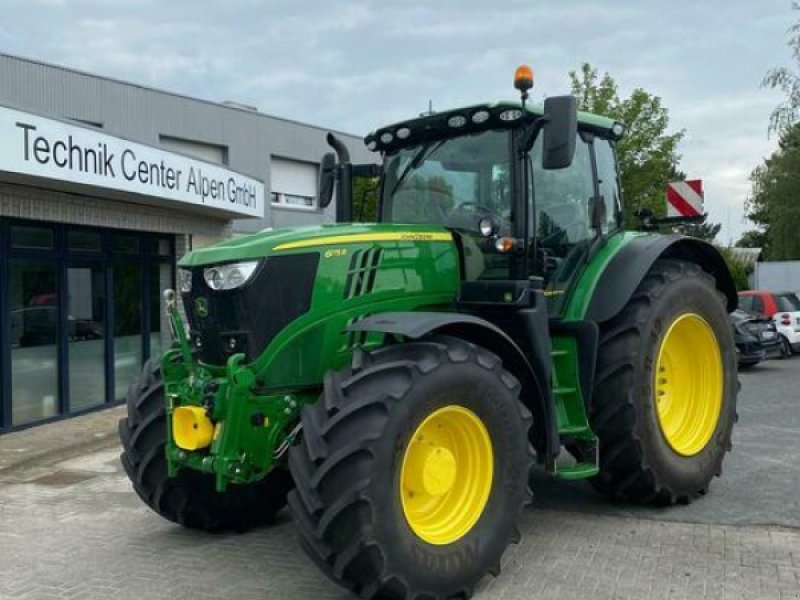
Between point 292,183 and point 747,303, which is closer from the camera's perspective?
point 747,303

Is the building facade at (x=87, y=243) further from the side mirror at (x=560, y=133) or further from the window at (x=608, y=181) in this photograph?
the side mirror at (x=560, y=133)

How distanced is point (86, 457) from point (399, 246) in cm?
514

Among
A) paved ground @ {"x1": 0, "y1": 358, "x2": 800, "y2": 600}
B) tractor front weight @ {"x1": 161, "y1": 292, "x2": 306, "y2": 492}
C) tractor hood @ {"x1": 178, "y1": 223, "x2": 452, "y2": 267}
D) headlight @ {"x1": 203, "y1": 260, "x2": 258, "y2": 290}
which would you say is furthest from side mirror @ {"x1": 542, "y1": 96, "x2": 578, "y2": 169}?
paved ground @ {"x1": 0, "y1": 358, "x2": 800, "y2": 600}

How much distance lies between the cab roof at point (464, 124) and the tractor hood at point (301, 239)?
2.66ft

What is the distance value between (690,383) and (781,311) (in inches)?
494

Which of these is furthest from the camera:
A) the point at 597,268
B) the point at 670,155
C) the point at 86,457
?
the point at 670,155

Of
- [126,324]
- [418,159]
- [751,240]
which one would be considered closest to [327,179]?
[418,159]

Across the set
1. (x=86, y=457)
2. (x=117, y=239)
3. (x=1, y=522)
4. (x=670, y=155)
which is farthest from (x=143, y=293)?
(x=670, y=155)

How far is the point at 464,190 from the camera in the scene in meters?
5.18

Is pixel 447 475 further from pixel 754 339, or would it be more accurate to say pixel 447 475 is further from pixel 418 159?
pixel 754 339

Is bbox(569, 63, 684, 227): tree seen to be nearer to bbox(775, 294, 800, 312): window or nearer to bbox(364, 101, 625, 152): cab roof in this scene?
bbox(775, 294, 800, 312): window

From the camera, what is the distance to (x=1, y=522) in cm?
598

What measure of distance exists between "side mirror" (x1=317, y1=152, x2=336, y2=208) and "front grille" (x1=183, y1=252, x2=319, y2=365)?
1826 millimetres

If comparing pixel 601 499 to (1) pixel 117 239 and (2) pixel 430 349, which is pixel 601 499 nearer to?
(2) pixel 430 349
